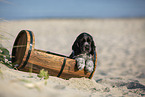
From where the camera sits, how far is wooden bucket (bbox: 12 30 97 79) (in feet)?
8.68

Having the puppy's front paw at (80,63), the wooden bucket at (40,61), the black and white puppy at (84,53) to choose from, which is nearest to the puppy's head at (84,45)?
the black and white puppy at (84,53)

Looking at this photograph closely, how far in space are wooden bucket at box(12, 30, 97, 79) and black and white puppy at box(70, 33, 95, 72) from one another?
123 mm

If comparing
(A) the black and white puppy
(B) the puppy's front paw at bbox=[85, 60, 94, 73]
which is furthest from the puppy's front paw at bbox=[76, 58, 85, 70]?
(B) the puppy's front paw at bbox=[85, 60, 94, 73]

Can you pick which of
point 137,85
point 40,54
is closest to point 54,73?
point 40,54

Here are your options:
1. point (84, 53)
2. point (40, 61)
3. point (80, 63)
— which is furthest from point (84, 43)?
point (40, 61)

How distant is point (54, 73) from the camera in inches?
116

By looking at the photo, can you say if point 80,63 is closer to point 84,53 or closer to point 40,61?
point 84,53

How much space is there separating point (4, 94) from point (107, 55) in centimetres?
646

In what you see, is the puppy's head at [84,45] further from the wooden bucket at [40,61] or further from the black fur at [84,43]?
the wooden bucket at [40,61]

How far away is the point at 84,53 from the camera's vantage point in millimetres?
3152

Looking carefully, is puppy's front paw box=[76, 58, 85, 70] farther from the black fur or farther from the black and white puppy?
the black fur

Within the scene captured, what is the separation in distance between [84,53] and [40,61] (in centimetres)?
93

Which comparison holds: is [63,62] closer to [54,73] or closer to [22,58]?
[54,73]

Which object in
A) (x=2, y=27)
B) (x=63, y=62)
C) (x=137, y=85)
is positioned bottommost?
(x=137, y=85)
